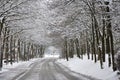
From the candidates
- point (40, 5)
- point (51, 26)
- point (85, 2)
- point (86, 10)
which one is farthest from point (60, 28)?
point (85, 2)

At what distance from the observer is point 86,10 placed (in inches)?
1223

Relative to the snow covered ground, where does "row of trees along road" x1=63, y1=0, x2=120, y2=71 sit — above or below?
above

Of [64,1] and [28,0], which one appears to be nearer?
[64,1]

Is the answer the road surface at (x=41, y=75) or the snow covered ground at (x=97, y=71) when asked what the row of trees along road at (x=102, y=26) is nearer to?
the snow covered ground at (x=97, y=71)

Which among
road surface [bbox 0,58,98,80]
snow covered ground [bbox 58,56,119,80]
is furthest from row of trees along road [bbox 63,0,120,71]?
road surface [bbox 0,58,98,80]

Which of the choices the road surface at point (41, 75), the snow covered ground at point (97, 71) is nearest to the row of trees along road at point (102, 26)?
the snow covered ground at point (97, 71)

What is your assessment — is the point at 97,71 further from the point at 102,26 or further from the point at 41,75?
the point at 102,26

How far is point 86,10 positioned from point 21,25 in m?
16.0

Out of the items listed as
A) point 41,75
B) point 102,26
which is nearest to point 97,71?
point 41,75

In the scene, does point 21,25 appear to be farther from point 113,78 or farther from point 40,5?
point 113,78

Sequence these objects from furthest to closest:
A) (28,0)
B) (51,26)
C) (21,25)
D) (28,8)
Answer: (51,26) < (21,25) < (28,8) < (28,0)

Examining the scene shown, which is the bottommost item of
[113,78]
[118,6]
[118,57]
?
[113,78]

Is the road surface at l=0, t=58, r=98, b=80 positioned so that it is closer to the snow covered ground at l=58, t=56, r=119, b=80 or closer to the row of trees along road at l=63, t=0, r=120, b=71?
the snow covered ground at l=58, t=56, r=119, b=80

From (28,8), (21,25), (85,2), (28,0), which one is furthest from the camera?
(21,25)
